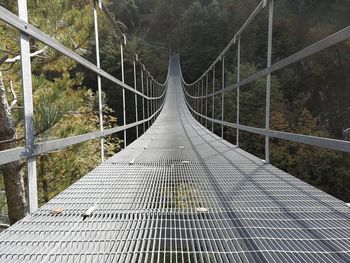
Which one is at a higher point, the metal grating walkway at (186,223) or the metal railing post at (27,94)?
the metal railing post at (27,94)

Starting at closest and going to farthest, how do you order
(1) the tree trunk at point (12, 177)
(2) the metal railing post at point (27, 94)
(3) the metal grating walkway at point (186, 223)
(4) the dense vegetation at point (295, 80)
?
(3) the metal grating walkway at point (186, 223) < (2) the metal railing post at point (27, 94) < (1) the tree trunk at point (12, 177) < (4) the dense vegetation at point (295, 80)

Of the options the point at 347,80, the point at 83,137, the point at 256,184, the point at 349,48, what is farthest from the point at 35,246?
the point at 347,80

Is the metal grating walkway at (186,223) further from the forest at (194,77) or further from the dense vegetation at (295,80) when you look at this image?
the dense vegetation at (295,80)

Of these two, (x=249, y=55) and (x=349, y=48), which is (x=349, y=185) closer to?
(x=349, y=48)

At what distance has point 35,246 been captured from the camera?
3.11 ft

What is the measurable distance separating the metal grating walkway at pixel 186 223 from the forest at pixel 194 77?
4.08ft

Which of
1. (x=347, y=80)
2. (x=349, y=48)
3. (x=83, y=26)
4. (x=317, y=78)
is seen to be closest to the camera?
(x=83, y=26)

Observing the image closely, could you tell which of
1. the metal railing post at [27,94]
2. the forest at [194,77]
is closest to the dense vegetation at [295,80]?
the forest at [194,77]

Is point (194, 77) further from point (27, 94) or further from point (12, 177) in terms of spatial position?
point (27, 94)

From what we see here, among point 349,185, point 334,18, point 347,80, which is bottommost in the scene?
point 349,185

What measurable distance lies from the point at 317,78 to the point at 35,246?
52.3ft

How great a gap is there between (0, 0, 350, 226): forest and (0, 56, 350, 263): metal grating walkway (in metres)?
1.24

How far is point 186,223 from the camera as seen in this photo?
118 cm

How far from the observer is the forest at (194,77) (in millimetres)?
3114
